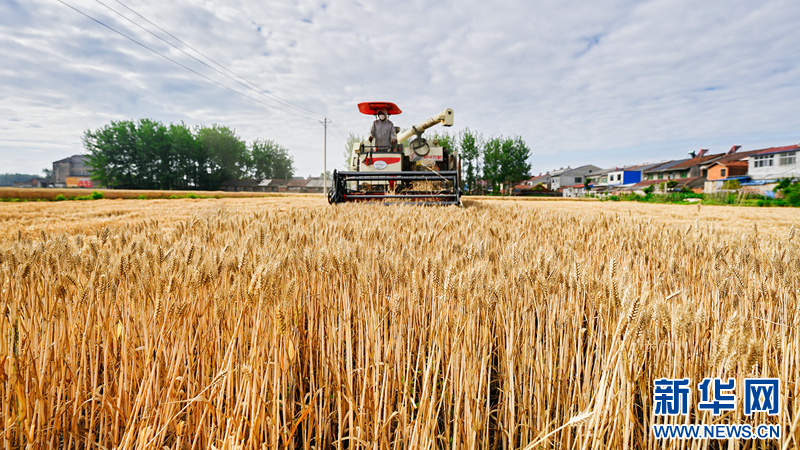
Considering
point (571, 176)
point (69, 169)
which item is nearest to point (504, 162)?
point (571, 176)

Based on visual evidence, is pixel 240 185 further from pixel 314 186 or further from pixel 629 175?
pixel 629 175

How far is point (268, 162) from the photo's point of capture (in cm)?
9319

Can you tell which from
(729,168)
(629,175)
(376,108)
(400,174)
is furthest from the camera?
(629,175)

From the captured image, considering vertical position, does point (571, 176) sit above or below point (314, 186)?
above

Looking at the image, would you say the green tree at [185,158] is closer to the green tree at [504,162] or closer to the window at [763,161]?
the green tree at [504,162]

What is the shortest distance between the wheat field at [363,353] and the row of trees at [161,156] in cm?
8064

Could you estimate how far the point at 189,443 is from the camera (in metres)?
0.89

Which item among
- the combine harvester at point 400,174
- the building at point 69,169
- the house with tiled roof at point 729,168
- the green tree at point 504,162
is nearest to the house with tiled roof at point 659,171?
the house with tiled roof at point 729,168

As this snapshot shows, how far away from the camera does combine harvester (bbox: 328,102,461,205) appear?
810cm

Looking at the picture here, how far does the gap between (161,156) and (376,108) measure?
7348 centimetres

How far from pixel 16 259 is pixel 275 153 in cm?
10009

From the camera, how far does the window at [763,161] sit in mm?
51219

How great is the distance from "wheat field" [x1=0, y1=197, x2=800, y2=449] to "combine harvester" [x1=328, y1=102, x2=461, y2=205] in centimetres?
586

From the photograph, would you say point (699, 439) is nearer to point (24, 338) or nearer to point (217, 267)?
point (217, 267)
